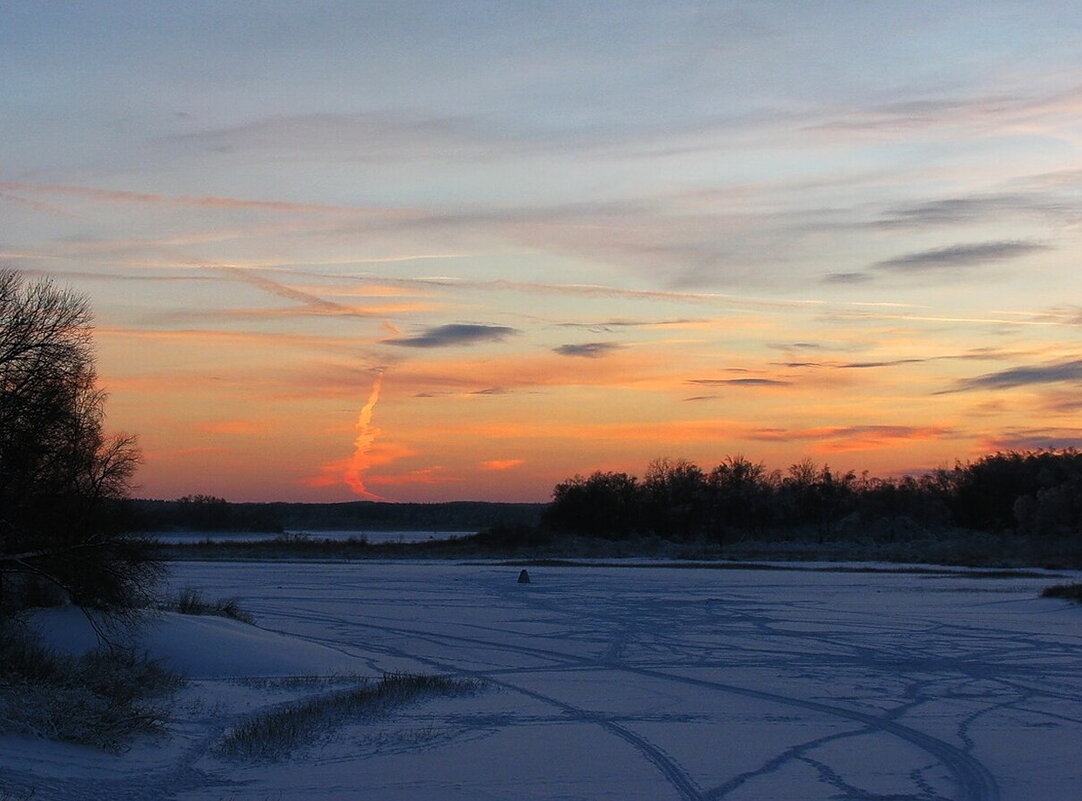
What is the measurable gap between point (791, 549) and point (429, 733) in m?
72.0

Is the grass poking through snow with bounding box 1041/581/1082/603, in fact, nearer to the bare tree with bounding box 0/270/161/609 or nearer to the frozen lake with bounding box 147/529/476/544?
the bare tree with bounding box 0/270/161/609

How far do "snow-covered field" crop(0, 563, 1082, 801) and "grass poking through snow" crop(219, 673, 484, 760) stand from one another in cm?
32

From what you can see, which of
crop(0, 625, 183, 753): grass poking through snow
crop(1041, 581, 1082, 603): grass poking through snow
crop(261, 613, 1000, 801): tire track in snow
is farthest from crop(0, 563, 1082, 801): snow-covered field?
crop(1041, 581, 1082, 603): grass poking through snow

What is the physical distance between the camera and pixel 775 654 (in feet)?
68.1

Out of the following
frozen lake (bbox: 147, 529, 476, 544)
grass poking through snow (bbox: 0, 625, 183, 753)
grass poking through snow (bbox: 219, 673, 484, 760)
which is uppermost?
grass poking through snow (bbox: 0, 625, 183, 753)

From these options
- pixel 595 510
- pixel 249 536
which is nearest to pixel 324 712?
pixel 595 510

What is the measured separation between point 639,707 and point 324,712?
408 cm

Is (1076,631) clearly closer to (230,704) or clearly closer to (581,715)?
(581,715)

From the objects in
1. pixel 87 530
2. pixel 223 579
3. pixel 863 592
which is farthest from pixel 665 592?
pixel 87 530

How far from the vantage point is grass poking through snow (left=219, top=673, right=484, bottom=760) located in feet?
39.3

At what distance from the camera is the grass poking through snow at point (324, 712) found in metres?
12.0

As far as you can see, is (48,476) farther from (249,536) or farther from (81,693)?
(249,536)

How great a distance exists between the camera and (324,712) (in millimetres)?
14094

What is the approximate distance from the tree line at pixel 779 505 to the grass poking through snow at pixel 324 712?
80562mm
